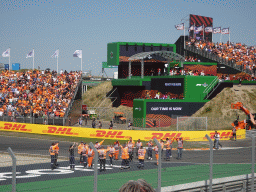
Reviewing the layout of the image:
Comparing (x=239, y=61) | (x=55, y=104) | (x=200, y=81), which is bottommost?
(x=55, y=104)

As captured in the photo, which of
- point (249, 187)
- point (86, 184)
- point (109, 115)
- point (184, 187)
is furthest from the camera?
point (109, 115)

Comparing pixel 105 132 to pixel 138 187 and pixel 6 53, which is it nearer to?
pixel 138 187

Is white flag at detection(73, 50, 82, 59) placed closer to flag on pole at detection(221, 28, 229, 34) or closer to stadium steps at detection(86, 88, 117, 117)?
stadium steps at detection(86, 88, 117, 117)

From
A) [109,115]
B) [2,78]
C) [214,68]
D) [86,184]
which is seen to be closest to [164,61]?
[214,68]

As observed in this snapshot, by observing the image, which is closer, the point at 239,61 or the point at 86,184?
the point at 86,184

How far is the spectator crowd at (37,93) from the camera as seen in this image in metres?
44.0

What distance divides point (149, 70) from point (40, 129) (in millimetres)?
20214

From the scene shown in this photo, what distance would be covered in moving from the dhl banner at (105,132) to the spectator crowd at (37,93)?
192 centimetres

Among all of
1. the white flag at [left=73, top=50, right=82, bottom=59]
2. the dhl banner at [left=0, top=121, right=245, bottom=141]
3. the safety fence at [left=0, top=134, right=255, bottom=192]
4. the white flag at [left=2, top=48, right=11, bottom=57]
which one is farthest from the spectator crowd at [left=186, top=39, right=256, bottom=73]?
the safety fence at [left=0, top=134, right=255, bottom=192]

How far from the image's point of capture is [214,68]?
52656mm

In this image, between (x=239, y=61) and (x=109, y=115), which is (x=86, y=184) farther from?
(x=239, y=61)

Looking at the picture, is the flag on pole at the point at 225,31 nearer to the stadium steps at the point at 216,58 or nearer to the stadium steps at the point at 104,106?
the stadium steps at the point at 216,58

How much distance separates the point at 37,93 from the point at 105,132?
49.1ft

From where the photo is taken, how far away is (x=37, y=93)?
4766cm
